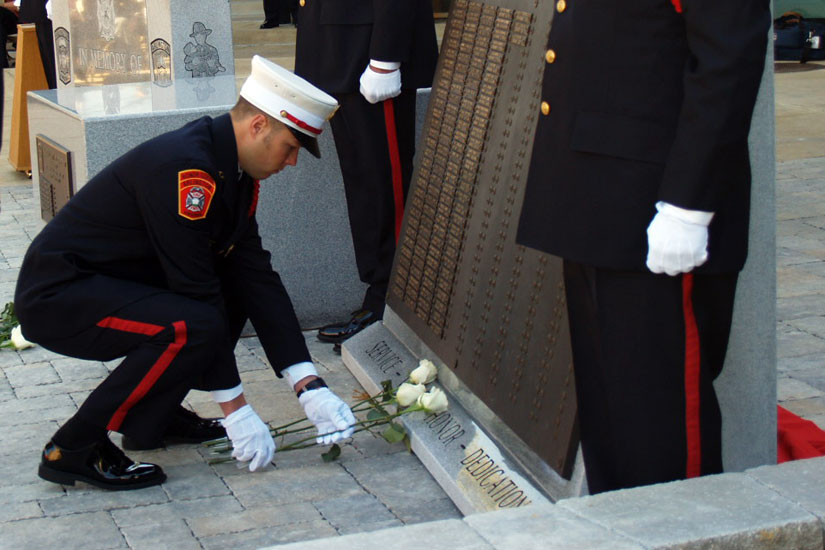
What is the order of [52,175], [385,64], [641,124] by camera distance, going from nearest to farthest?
[641,124]
[385,64]
[52,175]

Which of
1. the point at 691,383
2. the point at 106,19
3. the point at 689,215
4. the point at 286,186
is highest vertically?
the point at 106,19

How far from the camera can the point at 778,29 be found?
12.4 metres

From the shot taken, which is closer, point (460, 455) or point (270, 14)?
point (460, 455)

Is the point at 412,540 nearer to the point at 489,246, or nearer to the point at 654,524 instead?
the point at 654,524

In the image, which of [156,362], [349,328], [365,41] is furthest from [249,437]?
[365,41]

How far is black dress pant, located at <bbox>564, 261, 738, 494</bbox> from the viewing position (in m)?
2.43

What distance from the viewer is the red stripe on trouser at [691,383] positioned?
2418 millimetres

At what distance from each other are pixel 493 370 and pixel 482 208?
1.74 ft

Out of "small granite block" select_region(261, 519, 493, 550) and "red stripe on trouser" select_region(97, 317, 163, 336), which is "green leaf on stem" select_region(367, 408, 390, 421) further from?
"small granite block" select_region(261, 519, 493, 550)

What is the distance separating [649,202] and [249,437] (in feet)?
5.06

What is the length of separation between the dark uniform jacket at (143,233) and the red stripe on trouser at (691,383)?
4.64 ft

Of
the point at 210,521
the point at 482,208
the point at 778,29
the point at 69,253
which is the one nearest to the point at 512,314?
the point at 482,208

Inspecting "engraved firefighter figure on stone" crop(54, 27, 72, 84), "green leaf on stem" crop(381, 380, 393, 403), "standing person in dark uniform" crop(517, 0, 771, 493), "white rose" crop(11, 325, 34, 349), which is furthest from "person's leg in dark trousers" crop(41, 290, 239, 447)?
"engraved firefighter figure on stone" crop(54, 27, 72, 84)

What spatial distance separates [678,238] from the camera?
225 centimetres
